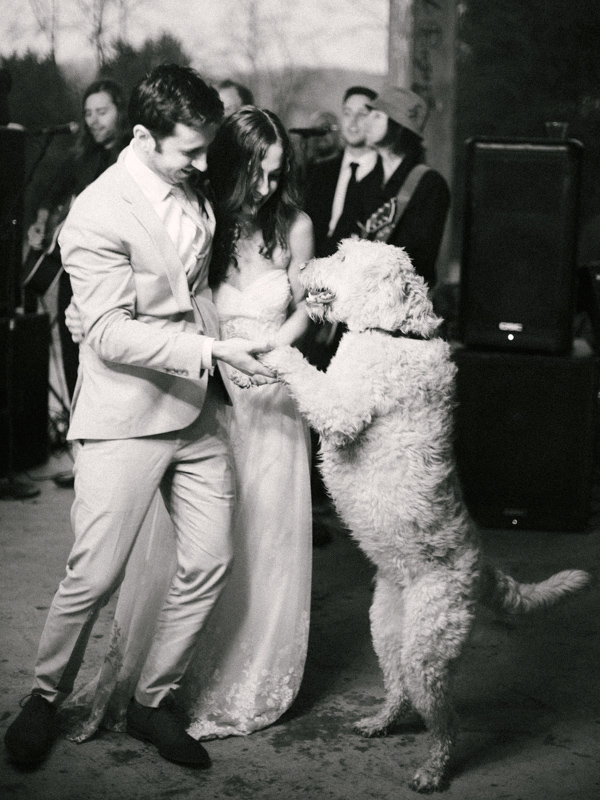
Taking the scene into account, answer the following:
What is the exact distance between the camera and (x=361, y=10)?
5.85 metres

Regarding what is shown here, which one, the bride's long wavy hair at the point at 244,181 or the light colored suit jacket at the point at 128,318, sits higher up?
the bride's long wavy hair at the point at 244,181

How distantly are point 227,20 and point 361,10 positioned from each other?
2.51 ft

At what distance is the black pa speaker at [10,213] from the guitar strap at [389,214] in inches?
65.7

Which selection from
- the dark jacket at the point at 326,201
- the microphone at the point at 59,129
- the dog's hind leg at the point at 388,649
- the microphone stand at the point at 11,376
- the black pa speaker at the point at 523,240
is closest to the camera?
the dog's hind leg at the point at 388,649

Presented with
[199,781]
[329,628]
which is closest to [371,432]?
[199,781]

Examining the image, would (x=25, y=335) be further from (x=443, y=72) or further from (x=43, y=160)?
(x=443, y=72)

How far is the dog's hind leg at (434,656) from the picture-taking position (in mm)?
2412

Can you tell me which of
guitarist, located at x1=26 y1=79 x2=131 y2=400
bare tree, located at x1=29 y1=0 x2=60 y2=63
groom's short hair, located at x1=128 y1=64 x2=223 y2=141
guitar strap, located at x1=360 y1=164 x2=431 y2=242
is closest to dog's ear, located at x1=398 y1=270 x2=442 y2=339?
groom's short hair, located at x1=128 y1=64 x2=223 y2=141

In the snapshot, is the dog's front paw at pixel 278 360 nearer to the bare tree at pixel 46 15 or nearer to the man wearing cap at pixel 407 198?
the man wearing cap at pixel 407 198

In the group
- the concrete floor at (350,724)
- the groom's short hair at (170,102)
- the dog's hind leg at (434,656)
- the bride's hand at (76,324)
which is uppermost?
the groom's short hair at (170,102)

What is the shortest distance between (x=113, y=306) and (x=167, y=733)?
41.9 inches

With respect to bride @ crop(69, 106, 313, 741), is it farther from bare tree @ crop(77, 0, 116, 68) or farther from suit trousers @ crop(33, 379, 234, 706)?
bare tree @ crop(77, 0, 116, 68)

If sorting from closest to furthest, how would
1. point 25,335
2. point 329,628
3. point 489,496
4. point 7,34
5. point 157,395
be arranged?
point 157,395 < point 329,628 < point 489,496 < point 25,335 < point 7,34

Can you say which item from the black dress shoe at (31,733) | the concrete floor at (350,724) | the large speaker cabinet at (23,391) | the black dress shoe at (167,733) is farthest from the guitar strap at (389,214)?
the black dress shoe at (31,733)
